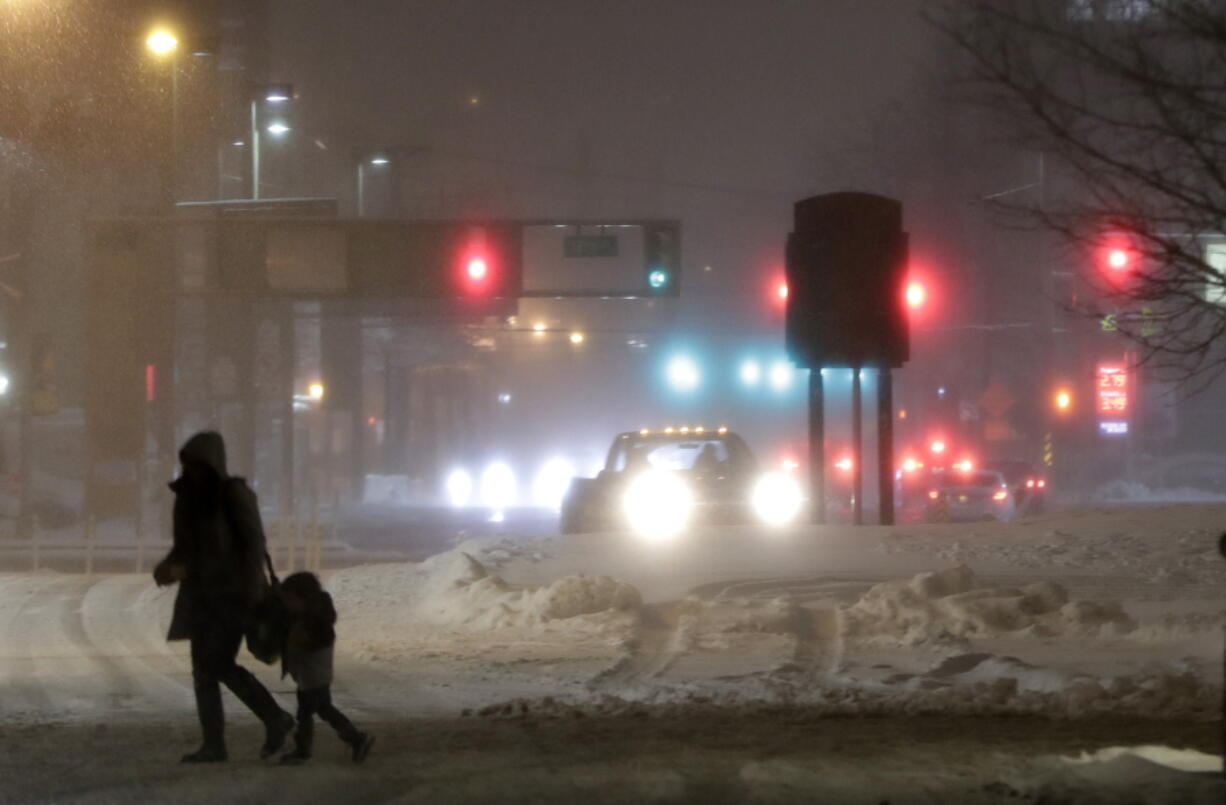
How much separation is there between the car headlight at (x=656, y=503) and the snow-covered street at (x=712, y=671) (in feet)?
4.24

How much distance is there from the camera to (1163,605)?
1522 cm

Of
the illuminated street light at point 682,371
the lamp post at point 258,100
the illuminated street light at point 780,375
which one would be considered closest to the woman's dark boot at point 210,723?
the lamp post at point 258,100

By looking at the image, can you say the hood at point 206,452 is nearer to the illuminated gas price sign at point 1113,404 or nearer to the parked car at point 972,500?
the parked car at point 972,500

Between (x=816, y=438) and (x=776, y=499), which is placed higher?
(x=816, y=438)

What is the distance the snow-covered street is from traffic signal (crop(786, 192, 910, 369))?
2934mm

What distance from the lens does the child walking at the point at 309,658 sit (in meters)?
7.77

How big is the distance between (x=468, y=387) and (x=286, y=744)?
74.0 metres

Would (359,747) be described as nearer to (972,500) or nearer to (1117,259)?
(1117,259)

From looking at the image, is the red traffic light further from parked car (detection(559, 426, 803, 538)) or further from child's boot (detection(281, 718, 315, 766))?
child's boot (detection(281, 718, 315, 766))

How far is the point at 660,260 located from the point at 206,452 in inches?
888

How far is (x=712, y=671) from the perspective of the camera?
11938 mm

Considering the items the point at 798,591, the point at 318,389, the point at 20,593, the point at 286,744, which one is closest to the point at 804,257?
the point at 798,591

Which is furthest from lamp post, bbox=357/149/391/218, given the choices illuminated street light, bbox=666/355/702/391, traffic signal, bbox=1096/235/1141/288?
traffic signal, bbox=1096/235/1141/288

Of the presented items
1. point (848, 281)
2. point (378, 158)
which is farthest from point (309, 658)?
point (378, 158)
